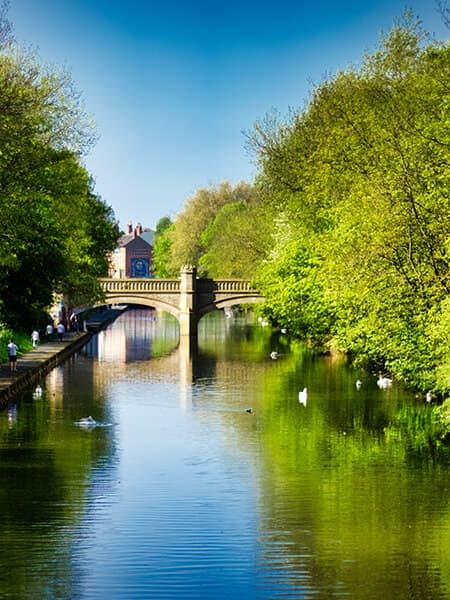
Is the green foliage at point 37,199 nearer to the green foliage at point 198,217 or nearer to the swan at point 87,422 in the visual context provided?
the swan at point 87,422

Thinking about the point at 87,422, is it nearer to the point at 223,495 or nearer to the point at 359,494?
the point at 223,495

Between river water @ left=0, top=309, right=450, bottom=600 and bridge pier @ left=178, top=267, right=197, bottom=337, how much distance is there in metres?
35.6

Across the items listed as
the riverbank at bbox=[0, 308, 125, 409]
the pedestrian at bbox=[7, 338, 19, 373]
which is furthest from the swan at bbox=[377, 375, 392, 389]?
the pedestrian at bbox=[7, 338, 19, 373]

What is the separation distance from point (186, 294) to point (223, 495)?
57.9 meters

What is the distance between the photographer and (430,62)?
138ft

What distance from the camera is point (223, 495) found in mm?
24719

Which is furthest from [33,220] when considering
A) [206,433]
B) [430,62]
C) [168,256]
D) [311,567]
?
[168,256]

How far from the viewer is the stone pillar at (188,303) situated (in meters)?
81.8

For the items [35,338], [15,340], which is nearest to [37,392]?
[15,340]

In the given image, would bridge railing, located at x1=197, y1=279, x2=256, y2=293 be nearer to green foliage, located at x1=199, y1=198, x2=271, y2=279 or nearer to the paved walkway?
green foliage, located at x1=199, y1=198, x2=271, y2=279

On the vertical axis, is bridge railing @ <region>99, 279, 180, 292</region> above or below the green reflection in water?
above

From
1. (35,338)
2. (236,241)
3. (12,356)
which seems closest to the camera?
(12,356)

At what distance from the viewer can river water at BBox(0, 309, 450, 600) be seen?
18312mm

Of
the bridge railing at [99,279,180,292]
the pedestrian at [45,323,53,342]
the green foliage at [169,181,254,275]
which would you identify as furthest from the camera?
the green foliage at [169,181,254,275]
